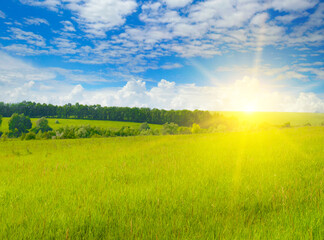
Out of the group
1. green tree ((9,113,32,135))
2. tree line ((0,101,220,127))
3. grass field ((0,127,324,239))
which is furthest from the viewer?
tree line ((0,101,220,127))

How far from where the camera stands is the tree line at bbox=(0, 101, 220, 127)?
141375 millimetres

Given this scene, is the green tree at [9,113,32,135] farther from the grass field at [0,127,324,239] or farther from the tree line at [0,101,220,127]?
the grass field at [0,127,324,239]

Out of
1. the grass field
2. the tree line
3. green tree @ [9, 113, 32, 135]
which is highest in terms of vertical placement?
the tree line

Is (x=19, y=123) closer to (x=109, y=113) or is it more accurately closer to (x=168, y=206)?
(x=109, y=113)

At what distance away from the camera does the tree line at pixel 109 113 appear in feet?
464

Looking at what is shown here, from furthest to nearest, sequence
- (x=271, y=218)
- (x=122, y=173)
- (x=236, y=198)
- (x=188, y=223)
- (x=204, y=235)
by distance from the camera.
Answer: (x=122, y=173) → (x=236, y=198) → (x=271, y=218) → (x=188, y=223) → (x=204, y=235)

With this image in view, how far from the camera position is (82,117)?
146m

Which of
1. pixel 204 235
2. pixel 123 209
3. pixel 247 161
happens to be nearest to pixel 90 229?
pixel 123 209

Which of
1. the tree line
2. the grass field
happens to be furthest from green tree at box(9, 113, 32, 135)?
the grass field

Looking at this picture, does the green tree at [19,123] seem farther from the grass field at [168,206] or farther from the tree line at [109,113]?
the grass field at [168,206]

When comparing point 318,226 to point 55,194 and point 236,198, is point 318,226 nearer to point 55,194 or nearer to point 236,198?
point 236,198

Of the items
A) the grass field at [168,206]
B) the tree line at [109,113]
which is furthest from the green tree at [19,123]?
the grass field at [168,206]

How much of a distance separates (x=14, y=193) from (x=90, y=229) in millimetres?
2771

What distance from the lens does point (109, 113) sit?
14475 cm
